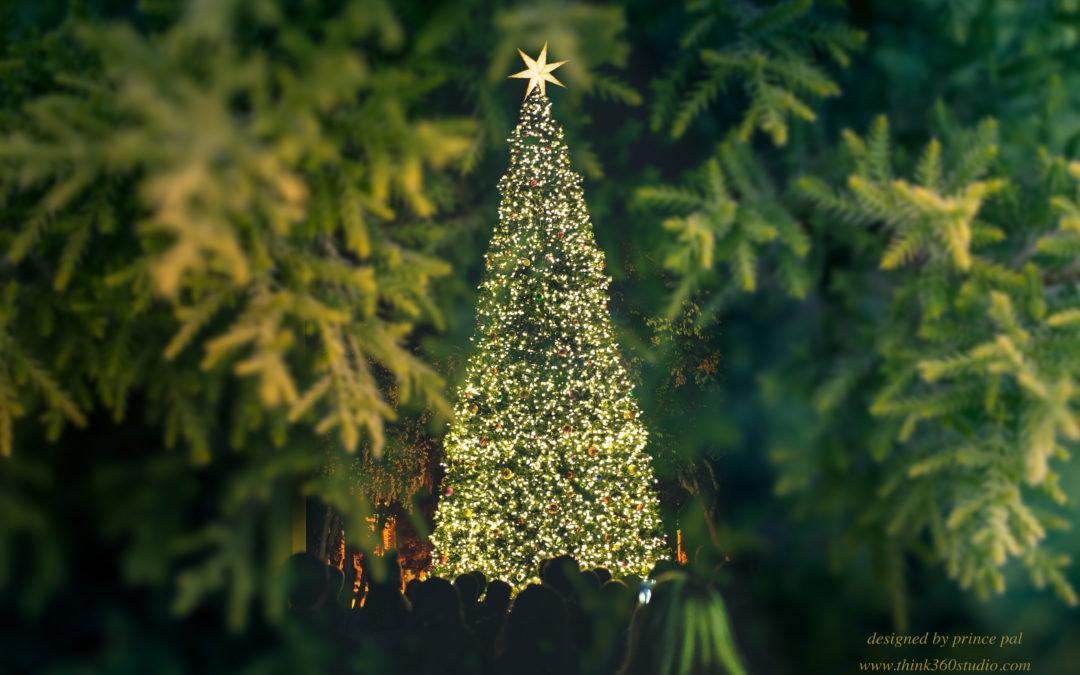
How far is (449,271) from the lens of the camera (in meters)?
2.15

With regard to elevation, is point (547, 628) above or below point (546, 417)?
below

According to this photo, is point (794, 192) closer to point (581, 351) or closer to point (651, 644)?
point (581, 351)

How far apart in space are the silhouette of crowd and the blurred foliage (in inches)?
11.1

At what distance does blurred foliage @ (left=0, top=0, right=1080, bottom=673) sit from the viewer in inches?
60.4

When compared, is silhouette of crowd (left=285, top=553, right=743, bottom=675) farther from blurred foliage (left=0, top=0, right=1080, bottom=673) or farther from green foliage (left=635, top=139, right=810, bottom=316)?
green foliage (left=635, top=139, right=810, bottom=316)

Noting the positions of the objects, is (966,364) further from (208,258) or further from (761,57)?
(208,258)

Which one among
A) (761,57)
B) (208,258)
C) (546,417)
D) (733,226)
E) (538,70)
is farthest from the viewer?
(546,417)

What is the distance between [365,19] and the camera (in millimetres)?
1499

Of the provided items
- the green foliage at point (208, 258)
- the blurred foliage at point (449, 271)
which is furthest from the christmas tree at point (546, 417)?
the green foliage at point (208, 258)

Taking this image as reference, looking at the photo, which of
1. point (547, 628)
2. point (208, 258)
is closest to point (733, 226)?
point (208, 258)

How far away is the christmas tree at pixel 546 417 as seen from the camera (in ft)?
10.3

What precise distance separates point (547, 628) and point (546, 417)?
1.08 m

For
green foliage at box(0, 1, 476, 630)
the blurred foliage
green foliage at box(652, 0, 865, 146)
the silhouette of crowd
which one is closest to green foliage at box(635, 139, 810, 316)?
the blurred foliage

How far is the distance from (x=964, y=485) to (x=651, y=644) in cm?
141
